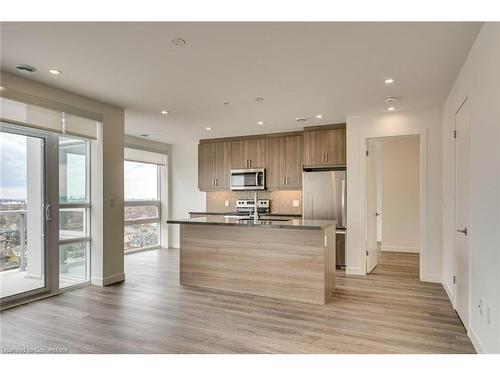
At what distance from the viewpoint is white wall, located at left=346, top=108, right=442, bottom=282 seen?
472 cm

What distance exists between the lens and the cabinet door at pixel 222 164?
24.0ft

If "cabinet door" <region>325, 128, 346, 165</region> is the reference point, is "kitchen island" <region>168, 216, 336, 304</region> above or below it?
below

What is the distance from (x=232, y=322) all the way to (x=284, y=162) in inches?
161

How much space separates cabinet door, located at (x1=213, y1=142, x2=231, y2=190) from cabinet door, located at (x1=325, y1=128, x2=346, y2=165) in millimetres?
2383

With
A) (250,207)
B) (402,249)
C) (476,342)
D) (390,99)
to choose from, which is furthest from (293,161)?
(476,342)

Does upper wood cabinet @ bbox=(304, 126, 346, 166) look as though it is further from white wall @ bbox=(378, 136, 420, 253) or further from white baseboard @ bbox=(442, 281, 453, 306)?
white baseboard @ bbox=(442, 281, 453, 306)

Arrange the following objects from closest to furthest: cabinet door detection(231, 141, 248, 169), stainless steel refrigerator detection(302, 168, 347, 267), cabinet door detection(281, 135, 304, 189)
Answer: stainless steel refrigerator detection(302, 168, 347, 267) → cabinet door detection(281, 135, 304, 189) → cabinet door detection(231, 141, 248, 169)

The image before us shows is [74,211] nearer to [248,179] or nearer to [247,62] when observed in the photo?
[247,62]

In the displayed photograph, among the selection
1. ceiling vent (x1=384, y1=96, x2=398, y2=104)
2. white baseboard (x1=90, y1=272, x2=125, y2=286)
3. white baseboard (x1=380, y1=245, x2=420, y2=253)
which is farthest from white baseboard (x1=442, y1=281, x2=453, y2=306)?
white baseboard (x1=90, y1=272, x2=125, y2=286)

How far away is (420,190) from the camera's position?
479 centimetres

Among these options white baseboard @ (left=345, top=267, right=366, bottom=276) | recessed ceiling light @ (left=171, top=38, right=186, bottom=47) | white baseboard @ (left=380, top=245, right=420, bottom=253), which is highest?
recessed ceiling light @ (left=171, top=38, right=186, bottom=47)
